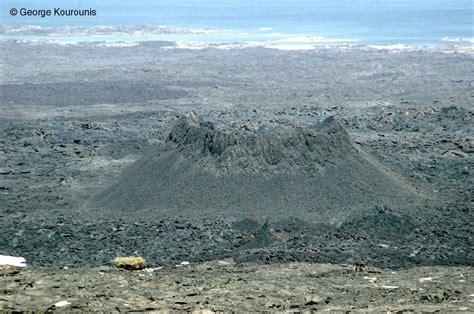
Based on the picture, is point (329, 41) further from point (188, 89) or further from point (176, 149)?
point (176, 149)

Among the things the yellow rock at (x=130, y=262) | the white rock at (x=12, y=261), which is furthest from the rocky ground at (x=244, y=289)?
the white rock at (x=12, y=261)

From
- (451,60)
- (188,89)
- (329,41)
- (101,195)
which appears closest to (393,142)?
(101,195)

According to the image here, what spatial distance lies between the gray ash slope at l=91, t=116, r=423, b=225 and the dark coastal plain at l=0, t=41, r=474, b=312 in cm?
6

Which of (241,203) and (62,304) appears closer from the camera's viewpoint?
(62,304)

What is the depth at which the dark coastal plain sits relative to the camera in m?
17.9

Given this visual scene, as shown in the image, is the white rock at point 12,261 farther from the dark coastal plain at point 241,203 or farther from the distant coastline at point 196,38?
the distant coastline at point 196,38

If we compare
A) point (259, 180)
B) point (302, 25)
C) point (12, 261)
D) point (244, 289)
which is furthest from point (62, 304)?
point (302, 25)

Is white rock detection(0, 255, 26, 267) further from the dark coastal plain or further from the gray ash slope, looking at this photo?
the gray ash slope

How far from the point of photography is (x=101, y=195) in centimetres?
2988

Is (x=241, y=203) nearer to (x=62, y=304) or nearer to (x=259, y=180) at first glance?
(x=259, y=180)

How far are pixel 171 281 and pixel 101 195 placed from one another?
11715 mm

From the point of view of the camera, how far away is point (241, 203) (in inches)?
1105

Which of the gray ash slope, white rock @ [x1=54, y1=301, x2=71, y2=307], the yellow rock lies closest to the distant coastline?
the gray ash slope

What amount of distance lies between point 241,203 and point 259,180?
4.53ft
